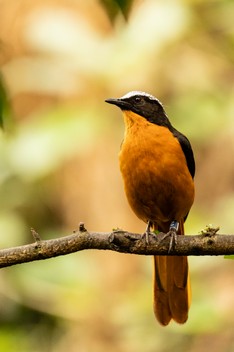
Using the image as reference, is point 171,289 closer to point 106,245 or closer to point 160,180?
point 160,180

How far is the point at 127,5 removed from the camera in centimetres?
233

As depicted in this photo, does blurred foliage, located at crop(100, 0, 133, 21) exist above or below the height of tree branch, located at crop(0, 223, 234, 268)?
above

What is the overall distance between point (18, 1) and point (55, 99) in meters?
1.38

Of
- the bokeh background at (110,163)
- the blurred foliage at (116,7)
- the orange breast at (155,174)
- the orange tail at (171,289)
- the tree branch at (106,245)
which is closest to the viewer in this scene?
the blurred foliage at (116,7)

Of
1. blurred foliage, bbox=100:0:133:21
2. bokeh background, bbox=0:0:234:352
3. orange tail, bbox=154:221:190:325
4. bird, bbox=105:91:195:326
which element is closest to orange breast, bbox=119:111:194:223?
bird, bbox=105:91:195:326

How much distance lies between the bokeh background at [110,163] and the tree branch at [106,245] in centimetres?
157

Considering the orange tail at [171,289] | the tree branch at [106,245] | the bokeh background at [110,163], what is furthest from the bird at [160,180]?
the tree branch at [106,245]

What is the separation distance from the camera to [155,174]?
4703mm

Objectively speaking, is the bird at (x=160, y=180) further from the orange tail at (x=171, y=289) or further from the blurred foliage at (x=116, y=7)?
the blurred foliage at (x=116, y=7)

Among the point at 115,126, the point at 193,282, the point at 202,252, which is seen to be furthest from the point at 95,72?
the point at 202,252

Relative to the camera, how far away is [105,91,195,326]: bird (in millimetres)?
4727

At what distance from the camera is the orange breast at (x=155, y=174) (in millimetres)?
4711

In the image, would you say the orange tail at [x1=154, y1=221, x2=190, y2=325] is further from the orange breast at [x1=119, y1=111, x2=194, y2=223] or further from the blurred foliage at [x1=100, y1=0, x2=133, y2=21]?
the blurred foliage at [x1=100, y1=0, x2=133, y2=21]

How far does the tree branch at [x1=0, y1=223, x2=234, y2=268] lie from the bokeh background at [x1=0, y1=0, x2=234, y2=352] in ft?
5.16
